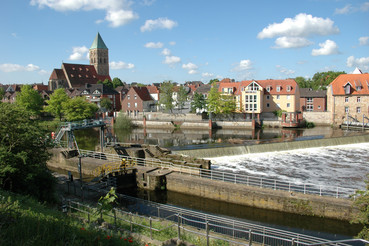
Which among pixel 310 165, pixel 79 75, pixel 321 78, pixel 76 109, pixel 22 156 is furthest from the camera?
pixel 79 75

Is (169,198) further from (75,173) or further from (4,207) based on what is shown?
(4,207)

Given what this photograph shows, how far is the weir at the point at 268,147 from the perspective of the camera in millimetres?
34000

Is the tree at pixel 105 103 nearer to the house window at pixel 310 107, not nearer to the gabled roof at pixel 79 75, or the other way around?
the gabled roof at pixel 79 75

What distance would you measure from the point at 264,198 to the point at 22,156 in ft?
50.0

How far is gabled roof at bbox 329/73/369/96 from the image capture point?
6084cm

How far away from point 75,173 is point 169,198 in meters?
13.1

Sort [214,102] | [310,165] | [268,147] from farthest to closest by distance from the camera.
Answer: [214,102], [268,147], [310,165]

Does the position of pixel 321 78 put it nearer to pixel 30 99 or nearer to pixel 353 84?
pixel 353 84

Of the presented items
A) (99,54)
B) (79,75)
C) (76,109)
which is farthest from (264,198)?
(99,54)

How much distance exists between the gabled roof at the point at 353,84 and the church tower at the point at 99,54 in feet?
403

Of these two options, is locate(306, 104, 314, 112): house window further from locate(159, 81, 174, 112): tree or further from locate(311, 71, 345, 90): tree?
locate(311, 71, 345, 90): tree

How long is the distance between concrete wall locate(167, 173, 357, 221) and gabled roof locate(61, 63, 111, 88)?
360 ft

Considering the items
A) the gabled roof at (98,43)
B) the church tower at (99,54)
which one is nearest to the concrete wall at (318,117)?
the church tower at (99,54)

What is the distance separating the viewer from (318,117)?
64312 millimetres
